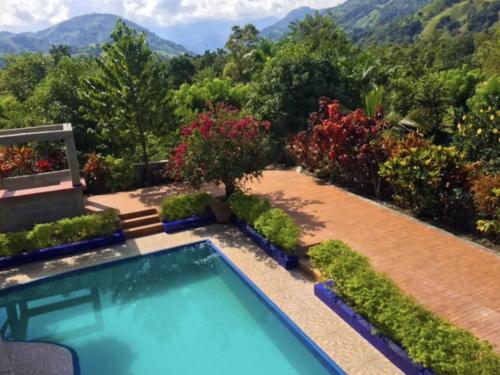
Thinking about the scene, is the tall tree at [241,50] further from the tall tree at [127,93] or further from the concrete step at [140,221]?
the concrete step at [140,221]

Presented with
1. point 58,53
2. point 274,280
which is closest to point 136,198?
point 274,280

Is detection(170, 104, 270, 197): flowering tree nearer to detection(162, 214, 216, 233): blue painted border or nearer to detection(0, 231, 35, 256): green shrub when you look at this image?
detection(162, 214, 216, 233): blue painted border

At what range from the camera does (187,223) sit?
11.2 m

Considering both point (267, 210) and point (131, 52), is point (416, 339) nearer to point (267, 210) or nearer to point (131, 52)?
point (267, 210)

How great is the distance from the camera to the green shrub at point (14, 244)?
954cm

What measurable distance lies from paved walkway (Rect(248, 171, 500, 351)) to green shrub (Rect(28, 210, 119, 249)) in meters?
4.42

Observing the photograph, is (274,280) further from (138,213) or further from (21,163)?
(21,163)

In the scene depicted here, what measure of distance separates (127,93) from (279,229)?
6.61 meters

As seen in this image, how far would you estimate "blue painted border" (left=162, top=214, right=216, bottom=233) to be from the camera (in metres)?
11.1

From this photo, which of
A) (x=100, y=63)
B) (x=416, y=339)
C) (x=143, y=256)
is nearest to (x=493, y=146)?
(x=416, y=339)

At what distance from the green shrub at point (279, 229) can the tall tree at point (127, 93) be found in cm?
572

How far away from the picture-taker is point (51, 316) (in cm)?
803

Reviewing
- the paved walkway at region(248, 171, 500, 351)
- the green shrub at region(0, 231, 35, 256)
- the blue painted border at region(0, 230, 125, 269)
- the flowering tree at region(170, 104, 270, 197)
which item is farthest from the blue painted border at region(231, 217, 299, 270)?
the green shrub at region(0, 231, 35, 256)

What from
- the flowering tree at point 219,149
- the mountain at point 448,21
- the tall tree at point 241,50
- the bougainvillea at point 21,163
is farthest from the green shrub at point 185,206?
the mountain at point 448,21
